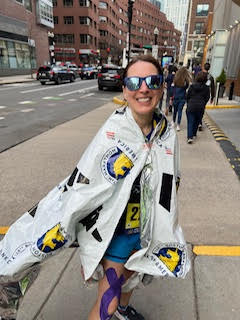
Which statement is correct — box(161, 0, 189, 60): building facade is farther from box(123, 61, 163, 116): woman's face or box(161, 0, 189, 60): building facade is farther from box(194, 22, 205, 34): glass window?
box(123, 61, 163, 116): woman's face

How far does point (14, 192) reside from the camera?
3.94 m

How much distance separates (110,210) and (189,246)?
168 cm

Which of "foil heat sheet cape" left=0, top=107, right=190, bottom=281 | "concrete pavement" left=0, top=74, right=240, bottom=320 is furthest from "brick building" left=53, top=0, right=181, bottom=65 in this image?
"foil heat sheet cape" left=0, top=107, right=190, bottom=281

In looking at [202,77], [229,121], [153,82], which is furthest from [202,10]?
[153,82]

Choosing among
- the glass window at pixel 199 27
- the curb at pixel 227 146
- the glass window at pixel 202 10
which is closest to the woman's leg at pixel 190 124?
the curb at pixel 227 146

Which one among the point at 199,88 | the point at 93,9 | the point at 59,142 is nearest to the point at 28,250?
the point at 59,142

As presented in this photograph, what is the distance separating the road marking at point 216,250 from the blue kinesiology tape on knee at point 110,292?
1389 millimetres

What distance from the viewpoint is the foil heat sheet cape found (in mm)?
1377

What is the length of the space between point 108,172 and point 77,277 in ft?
4.69

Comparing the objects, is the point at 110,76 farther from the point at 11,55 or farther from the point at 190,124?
the point at 11,55

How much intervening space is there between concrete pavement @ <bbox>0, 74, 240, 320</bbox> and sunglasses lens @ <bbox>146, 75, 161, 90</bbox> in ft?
5.45

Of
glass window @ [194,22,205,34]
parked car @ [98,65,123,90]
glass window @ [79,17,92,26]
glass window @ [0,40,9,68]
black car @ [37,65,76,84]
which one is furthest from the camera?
glass window @ [79,17,92,26]

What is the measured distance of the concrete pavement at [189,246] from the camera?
209 cm

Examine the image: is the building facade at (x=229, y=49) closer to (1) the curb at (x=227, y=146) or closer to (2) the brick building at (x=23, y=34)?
(1) the curb at (x=227, y=146)
